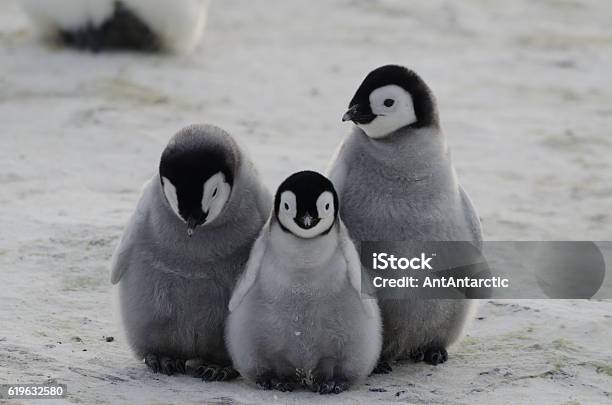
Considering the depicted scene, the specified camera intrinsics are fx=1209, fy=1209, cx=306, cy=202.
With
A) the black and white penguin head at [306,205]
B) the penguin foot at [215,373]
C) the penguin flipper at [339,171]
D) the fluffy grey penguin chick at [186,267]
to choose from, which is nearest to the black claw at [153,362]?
the fluffy grey penguin chick at [186,267]

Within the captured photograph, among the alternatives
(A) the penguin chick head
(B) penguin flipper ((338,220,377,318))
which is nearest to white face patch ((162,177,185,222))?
(A) the penguin chick head

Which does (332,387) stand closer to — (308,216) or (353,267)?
(353,267)

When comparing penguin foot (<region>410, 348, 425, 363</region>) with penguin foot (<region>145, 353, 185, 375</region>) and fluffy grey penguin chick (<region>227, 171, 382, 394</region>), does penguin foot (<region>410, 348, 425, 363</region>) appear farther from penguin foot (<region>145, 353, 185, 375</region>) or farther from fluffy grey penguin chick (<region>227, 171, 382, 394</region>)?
penguin foot (<region>145, 353, 185, 375</region>)

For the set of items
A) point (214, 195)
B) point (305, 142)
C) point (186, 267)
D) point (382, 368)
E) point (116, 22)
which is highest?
point (116, 22)

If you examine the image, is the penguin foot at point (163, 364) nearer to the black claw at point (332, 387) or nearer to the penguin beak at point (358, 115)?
the black claw at point (332, 387)

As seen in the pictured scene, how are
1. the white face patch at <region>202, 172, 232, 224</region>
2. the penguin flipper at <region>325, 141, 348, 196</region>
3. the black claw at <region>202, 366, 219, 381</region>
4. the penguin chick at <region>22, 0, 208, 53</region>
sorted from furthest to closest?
the penguin chick at <region>22, 0, 208, 53</region>
the penguin flipper at <region>325, 141, 348, 196</region>
the black claw at <region>202, 366, 219, 381</region>
the white face patch at <region>202, 172, 232, 224</region>

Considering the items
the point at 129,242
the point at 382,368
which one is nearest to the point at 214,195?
the point at 129,242

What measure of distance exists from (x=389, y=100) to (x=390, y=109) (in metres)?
0.03

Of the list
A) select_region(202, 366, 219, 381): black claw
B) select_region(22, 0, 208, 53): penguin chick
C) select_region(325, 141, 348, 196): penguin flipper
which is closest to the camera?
select_region(202, 366, 219, 381): black claw

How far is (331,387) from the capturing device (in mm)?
3617

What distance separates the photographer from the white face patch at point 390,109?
12.6ft

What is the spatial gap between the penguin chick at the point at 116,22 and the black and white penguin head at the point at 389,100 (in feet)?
15.8

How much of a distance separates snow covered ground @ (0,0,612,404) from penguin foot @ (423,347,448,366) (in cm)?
4

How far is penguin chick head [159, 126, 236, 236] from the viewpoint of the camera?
351cm
